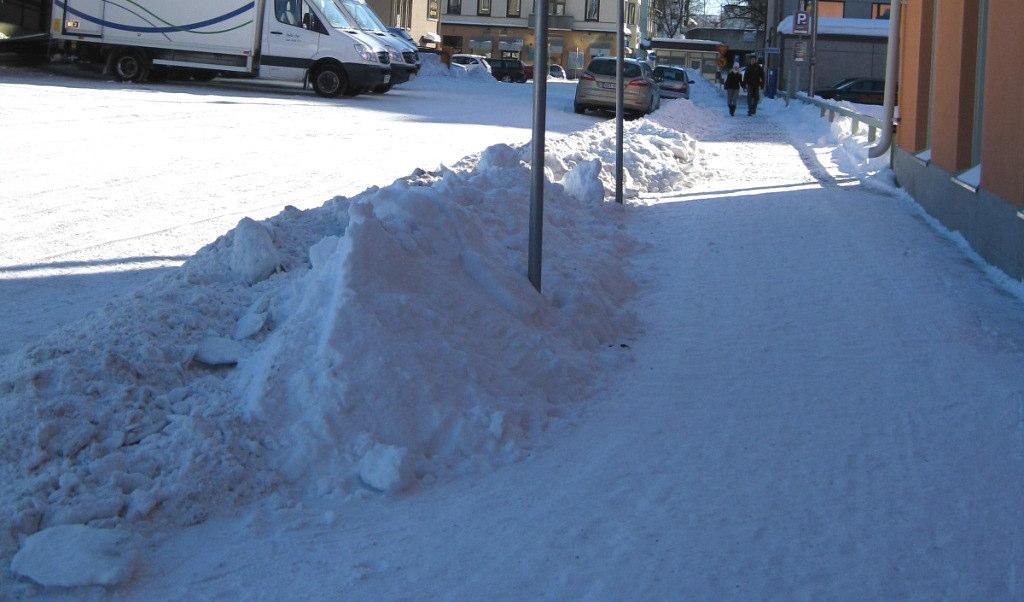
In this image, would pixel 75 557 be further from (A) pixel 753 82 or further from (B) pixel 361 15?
(A) pixel 753 82

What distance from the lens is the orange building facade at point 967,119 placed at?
858 cm

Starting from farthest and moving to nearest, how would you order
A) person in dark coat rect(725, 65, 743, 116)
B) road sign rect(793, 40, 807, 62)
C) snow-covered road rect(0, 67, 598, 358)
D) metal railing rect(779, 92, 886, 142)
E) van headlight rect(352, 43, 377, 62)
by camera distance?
road sign rect(793, 40, 807, 62) → person in dark coat rect(725, 65, 743, 116) → van headlight rect(352, 43, 377, 62) → metal railing rect(779, 92, 886, 142) → snow-covered road rect(0, 67, 598, 358)

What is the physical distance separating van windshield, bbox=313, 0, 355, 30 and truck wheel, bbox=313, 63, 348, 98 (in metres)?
0.93

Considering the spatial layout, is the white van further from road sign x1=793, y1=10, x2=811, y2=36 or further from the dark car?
the dark car

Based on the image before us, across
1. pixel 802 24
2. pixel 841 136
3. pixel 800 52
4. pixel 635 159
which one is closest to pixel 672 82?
pixel 802 24

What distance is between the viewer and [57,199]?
10.4 meters

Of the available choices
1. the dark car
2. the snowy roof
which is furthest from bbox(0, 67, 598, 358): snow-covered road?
the dark car

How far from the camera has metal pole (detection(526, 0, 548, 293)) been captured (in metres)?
6.51

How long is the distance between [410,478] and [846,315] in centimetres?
382

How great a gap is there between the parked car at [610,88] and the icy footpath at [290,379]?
21069 mm

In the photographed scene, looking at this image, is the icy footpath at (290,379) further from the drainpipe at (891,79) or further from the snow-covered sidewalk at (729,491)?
the drainpipe at (891,79)

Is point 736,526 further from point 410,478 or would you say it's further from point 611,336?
point 611,336

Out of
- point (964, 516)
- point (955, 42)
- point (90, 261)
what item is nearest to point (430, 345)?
point (964, 516)

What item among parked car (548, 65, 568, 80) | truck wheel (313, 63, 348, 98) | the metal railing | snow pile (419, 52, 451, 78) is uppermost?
parked car (548, 65, 568, 80)
